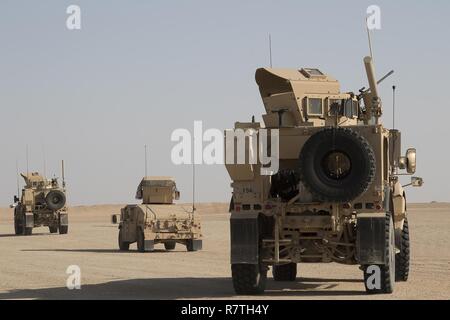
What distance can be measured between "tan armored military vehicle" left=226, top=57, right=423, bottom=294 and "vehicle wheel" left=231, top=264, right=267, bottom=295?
0.05 feet

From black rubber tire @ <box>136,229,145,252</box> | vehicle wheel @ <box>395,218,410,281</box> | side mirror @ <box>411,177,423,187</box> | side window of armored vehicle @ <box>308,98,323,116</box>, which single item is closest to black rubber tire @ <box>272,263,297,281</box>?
vehicle wheel @ <box>395,218,410,281</box>

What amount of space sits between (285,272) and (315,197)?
4352mm

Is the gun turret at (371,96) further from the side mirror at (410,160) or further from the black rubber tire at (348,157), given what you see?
the black rubber tire at (348,157)

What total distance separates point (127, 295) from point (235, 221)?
221 centimetres

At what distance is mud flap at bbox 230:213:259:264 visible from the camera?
16734 mm

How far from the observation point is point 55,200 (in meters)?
50.3

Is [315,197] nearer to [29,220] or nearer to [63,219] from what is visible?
[63,219]

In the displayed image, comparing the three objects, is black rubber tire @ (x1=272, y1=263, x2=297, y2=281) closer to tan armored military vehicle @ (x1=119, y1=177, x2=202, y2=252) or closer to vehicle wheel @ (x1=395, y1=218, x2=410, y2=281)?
vehicle wheel @ (x1=395, y1=218, x2=410, y2=281)

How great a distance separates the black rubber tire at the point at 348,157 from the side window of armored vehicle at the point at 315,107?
1.83 metres

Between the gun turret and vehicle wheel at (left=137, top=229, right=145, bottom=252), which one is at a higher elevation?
the gun turret

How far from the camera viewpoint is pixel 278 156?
56.0ft

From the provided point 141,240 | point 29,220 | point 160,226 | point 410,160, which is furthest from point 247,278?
point 29,220
